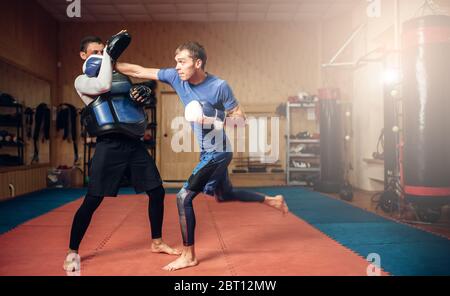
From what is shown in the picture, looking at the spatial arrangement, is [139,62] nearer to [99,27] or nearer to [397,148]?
[99,27]

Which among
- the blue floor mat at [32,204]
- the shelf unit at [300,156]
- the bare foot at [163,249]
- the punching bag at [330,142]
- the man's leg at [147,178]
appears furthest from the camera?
the shelf unit at [300,156]

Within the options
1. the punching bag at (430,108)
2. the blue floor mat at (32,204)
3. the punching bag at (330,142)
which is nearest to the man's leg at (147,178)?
the blue floor mat at (32,204)

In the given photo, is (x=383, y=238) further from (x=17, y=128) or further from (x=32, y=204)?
(x=17, y=128)

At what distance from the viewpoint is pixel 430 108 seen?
3.96 m

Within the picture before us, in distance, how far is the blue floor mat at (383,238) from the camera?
2631 mm

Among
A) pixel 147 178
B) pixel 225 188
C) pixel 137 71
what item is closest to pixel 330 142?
pixel 225 188

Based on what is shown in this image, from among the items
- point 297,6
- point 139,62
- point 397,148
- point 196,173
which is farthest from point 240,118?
point 139,62

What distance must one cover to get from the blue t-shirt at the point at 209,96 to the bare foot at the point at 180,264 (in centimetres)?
73

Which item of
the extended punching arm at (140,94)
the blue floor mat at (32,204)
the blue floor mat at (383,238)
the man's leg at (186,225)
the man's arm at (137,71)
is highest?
the man's arm at (137,71)

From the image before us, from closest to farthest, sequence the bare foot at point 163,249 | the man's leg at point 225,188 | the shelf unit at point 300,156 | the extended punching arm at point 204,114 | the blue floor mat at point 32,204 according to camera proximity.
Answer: the extended punching arm at point 204,114
the man's leg at point 225,188
the bare foot at point 163,249
the blue floor mat at point 32,204
the shelf unit at point 300,156

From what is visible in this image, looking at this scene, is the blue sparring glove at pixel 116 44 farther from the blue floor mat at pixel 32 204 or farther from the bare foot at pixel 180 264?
the blue floor mat at pixel 32 204

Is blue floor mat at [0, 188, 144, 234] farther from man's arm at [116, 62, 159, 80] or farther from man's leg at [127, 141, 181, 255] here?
man's arm at [116, 62, 159, 80]

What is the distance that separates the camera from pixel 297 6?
8031mm

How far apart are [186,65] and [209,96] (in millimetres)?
245
